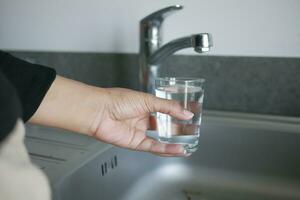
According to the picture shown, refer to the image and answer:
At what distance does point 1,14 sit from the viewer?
41.6 inches

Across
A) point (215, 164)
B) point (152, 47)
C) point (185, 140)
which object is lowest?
point (215, 164)

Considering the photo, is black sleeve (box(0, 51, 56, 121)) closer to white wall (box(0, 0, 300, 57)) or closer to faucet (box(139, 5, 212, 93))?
faucet (box(139, 5, 212, 93))

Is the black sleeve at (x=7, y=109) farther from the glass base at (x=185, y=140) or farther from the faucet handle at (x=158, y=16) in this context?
the faucet handle at (x=158, y=16)

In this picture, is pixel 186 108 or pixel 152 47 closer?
pixel 186 108

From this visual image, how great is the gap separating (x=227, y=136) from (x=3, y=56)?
1.56 ft

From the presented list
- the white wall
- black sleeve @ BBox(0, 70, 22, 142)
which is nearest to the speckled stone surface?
the white wall

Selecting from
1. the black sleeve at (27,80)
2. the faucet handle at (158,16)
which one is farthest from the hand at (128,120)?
the faucet handle at (158,16)

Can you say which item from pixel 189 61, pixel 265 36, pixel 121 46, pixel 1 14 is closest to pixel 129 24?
pixel 121 46

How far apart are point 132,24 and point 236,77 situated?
0.94 ft

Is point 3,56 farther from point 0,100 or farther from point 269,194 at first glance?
point 269,194

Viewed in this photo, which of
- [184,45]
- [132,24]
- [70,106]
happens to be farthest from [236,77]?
[70,106]

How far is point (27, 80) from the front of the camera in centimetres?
51

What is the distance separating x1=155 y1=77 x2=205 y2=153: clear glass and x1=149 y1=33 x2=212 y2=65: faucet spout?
0.27ft

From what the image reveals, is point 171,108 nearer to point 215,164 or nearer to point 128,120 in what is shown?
point 128,120
